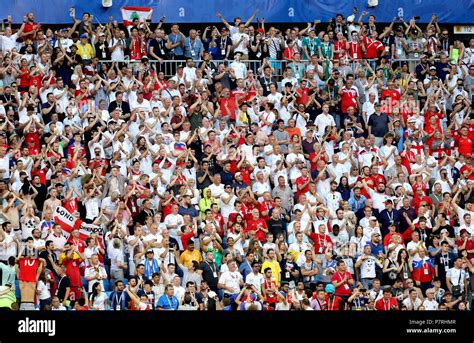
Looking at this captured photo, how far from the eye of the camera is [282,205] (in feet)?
88.5

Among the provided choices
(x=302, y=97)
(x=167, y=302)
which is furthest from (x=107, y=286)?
(x=302, y=97)

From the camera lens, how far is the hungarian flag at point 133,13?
32.6 metres

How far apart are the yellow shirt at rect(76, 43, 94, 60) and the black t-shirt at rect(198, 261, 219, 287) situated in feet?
24.4

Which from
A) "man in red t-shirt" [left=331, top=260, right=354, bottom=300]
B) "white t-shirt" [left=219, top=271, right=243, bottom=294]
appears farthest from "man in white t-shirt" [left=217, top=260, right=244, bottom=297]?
"man in red t-shirt" [left=331, top=260, right=354, bottom=300]

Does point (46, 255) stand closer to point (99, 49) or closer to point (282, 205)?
point (282, 205)

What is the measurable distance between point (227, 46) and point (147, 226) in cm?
709

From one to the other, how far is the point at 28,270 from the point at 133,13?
10.6 metres

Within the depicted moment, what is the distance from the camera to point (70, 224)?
25.3 meters

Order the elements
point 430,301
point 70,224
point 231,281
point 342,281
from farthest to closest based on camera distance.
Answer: point 70,224, point 342,281, point 430,301, point 231,281

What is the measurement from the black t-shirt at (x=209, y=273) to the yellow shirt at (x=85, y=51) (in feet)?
24.4

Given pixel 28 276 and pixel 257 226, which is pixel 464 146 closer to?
pixel 257 226
